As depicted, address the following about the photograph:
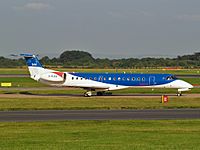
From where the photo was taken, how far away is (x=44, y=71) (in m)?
58.2

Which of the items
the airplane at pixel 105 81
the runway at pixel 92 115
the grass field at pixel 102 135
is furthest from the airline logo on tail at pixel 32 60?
the grass field at pixel 102 135

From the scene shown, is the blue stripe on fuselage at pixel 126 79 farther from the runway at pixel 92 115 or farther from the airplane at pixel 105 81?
the runway at pixel 92 115

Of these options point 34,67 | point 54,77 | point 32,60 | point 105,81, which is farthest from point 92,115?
point 32,60

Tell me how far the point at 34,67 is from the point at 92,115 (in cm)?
2598

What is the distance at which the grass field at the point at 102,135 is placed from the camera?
19.9 m

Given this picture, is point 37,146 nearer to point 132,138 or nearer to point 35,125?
point 132,138

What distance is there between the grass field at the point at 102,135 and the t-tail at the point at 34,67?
1148 inches

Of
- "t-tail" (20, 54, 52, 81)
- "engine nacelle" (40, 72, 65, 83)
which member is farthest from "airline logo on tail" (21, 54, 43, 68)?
"engine nacelle" (40, 72, 65, 83)

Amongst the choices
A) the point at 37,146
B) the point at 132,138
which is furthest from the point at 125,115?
the point at 37,146

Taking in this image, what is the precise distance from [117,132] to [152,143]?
14.4ft

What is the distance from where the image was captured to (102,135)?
23.6 m

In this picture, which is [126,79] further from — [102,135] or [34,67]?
[102,135]

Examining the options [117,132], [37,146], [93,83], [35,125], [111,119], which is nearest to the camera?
[37,146]

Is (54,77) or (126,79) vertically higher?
(54,77)
